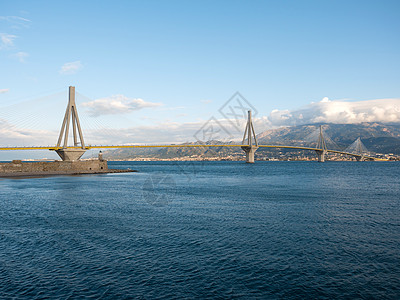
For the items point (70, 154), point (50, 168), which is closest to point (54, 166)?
point (50, 168)

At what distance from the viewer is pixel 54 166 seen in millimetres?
79688

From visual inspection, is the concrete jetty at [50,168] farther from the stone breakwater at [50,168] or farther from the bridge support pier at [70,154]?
the bridge support pier at [70,154]

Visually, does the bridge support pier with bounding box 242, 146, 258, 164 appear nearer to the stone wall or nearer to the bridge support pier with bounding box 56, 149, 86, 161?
the stone wall

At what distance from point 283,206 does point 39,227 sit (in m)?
18.9

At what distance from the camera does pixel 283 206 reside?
2725cm

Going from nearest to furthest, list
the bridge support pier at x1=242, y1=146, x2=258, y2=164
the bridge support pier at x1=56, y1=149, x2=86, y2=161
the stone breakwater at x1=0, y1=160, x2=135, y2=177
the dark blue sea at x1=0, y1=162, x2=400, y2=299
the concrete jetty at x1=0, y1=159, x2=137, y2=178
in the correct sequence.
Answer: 1. the dark blue sea at x1=0, y1=162, x2=400, y2=299
2. the concrete jetty at x1=0, y1=159, x2=137, y2=178
3. the stone breakwater at x1=0, y1=160, x2=135, y2=177
4. the bridge support pier at x1=56, y1=149, x2=86, y2=161
5. the bridge support pier at x1=242, y1=146, x2=258, y2=164

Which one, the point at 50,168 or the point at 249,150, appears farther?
the point at 249,150

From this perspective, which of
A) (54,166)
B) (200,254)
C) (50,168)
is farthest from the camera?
(54,166)

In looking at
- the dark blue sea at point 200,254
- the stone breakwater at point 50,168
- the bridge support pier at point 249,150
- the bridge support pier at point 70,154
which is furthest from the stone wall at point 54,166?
the bridge support pier at point 249,150

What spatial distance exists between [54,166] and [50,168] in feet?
3.79

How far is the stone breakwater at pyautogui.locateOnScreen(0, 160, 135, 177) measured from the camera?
2808 inches

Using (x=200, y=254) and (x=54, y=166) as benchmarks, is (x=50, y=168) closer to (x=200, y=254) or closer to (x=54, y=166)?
(x=54, y=166)

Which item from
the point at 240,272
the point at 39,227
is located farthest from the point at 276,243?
the point at 39,227

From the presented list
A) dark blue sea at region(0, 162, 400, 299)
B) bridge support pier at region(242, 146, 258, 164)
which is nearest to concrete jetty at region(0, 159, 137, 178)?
dark blue sea at region(0, 162, 400, 299)
